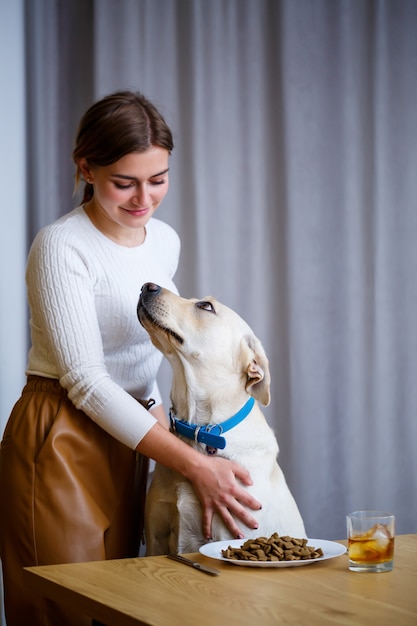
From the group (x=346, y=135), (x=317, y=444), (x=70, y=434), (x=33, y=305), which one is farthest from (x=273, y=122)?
(x=70, y=434)

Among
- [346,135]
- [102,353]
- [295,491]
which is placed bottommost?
[295,491]

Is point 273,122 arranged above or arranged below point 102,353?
above

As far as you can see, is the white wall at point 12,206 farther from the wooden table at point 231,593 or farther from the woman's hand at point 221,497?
the wooden table at point 231,593

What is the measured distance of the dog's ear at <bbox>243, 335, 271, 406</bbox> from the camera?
1956mm

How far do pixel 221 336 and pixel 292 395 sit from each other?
1.17 m

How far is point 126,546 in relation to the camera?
2018 mm

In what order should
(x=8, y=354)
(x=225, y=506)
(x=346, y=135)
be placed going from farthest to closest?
(x=346, y=135), (x=8, y=354), (x=225, y=506)

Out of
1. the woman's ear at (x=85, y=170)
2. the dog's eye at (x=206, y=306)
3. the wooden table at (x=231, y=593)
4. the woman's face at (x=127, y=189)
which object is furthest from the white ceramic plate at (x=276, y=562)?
the woman's ear at (x=85, y=170)

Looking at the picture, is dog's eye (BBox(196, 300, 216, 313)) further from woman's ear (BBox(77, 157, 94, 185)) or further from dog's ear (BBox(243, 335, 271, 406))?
woman's ear (BBox(77, 157, 94, 185))

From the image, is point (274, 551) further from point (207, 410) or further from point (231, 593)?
point (207, 410)

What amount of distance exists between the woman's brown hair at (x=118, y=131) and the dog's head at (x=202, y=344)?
0.36m

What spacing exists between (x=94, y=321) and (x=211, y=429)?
1.29 ft

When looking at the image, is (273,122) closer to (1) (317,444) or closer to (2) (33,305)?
(1) (317,444)

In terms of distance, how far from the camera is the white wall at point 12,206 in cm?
292
